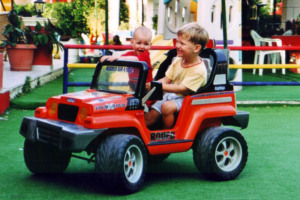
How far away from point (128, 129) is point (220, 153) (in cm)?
79

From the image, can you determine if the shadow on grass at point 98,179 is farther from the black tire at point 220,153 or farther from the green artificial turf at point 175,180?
the black tire at point 220,153

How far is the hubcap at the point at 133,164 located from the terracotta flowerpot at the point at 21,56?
7.51 metres

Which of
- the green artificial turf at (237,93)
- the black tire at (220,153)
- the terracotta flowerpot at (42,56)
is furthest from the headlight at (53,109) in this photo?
the terracotta flowerpot at (42,56)

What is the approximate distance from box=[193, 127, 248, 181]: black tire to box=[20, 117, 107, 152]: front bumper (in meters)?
0.91

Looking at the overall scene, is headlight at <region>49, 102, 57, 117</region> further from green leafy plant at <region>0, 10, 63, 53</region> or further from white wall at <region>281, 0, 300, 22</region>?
white wall at <region>281, 0, 300, 22</region>

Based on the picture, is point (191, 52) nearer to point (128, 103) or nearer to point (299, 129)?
point (128, 103)

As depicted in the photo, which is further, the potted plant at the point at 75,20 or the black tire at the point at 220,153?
the potted plant at the point at 75,20

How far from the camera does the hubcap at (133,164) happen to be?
12.4 feet

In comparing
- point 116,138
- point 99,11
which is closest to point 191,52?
point 116,138

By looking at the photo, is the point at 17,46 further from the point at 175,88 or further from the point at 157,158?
the point at 175,88

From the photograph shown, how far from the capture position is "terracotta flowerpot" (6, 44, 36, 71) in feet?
35.8

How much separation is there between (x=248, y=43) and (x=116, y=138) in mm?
12067

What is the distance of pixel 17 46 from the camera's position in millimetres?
10805

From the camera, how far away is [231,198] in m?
3.75
